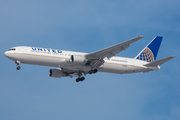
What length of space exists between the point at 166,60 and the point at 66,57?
49.5 ft

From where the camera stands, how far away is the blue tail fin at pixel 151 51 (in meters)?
46.0

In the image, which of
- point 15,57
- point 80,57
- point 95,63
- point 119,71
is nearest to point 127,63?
point 119,71

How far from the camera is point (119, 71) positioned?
4225 centimetres

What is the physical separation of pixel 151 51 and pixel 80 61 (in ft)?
52.6

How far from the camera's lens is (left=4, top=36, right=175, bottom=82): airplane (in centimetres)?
3747

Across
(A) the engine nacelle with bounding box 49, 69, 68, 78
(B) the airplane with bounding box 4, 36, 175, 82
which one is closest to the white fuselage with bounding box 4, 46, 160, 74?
(B) the airplane with bounding box 4, 36, 175, 82

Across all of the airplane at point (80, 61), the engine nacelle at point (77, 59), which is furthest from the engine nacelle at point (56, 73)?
the engine nacelle at point (77, 59)

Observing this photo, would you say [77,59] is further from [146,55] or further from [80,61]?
[146,55]

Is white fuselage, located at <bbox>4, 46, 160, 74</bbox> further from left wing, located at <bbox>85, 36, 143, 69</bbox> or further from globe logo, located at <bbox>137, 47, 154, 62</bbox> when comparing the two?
globe logo, located at <bbox>137, 47, 154, 62</bbox>

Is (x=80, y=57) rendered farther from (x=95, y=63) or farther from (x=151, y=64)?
(x=151, y=64)

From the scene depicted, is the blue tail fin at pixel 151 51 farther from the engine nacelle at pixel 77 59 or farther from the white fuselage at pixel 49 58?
the engine nacelle at pixel 77 59

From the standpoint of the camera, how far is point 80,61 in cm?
3809

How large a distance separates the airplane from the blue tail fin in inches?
43.9

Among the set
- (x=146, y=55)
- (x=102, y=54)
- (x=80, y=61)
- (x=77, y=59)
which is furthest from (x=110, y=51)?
(x=146, y=55)
